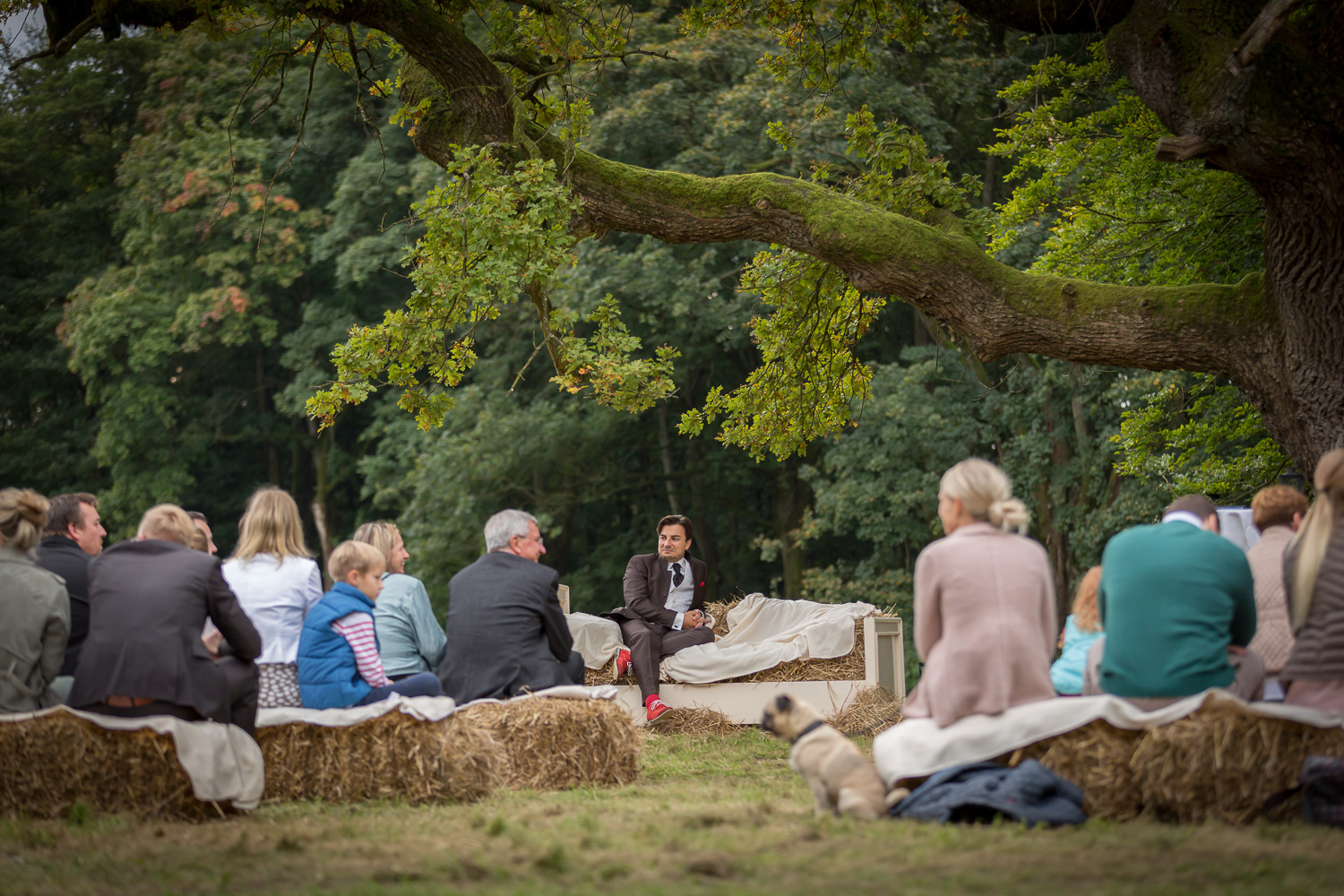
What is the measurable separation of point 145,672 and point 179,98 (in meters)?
18.4

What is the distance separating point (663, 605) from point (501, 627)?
3.69m

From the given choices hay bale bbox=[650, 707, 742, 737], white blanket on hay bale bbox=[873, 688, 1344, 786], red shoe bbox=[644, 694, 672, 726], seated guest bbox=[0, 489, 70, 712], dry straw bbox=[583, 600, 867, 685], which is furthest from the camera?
dry straw bbox=[583, 600, 867, 685]

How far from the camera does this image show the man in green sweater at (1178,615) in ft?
16.5

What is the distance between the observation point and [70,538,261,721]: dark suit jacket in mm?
5512

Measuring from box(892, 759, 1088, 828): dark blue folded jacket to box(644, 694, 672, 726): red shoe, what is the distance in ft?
16.7

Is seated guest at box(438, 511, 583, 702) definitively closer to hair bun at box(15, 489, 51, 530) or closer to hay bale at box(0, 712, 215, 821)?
hay bale at box(0, 712, 215, 821)

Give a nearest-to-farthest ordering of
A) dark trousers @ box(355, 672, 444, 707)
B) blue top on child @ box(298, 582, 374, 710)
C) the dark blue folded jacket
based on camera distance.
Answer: the dark blue folded jacket < blue top on child @ box(298, 582, 374, 710) < dark trousers @ box(355, 672, 444, 707)

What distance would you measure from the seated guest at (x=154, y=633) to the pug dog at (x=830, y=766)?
2.60m

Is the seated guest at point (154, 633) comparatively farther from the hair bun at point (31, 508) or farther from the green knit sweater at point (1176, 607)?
the green knit sweater at point (1176, 607)

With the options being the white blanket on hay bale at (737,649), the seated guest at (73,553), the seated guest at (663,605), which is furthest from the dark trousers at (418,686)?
the seated guest at (663,605)

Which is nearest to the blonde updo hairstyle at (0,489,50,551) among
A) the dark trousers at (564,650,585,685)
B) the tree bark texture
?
the dark trousers at (564,650,585,685)

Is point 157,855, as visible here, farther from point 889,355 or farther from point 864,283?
point 889,355

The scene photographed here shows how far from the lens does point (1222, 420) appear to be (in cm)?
1094

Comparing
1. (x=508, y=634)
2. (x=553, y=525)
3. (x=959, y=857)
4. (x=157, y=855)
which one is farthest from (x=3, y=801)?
(x=553, y=525)
